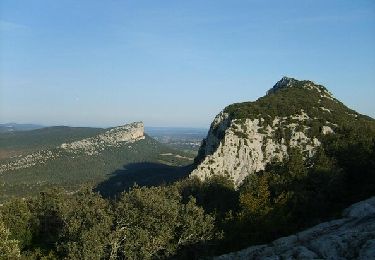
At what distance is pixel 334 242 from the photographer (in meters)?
34.2

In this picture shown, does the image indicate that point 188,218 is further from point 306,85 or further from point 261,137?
point 306,85

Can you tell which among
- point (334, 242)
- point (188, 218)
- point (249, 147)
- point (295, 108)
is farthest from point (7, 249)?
point (295, 108)

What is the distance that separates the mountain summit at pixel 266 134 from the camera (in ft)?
324

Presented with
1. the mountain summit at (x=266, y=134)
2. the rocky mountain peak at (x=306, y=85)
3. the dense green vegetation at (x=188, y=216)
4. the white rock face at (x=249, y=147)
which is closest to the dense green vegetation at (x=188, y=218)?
the dense green vegetation at (x=188, y=216)

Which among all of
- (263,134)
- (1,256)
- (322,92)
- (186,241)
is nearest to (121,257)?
(186,241)

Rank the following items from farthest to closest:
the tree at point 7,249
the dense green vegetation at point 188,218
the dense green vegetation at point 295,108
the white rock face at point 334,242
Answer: the dense green vegetation at point 295,108, the dense green vegetation at point 188,218, the tree at point 7,249, the white rock face at point 334,242

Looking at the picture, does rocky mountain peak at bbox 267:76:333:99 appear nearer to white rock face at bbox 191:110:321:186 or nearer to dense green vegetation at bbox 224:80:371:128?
dense green vegetation at bbox 224:80:371:128

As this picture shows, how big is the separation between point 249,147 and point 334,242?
6638 cm

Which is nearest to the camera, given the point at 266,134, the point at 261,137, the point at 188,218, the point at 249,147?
the point at 188,218

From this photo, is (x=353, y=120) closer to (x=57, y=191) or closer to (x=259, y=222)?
(x=259, y=222)

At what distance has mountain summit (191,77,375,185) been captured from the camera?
324ft

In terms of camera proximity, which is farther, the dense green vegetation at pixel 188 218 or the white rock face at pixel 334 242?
the dense green vegetation at pixel 188 218

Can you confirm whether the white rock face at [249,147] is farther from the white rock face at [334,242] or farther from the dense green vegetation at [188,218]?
the white rock face at [334,242]

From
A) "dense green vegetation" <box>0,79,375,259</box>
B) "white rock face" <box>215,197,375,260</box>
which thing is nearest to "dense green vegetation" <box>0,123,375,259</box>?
"dense green vegetation" <box>0,79,375,259</box>
